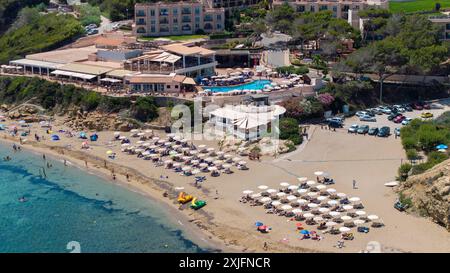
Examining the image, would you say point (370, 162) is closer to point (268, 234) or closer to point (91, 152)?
point (268, 234)

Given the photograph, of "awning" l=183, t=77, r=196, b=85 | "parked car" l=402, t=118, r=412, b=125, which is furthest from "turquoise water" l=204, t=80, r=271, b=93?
"parked car" l=402, t=118, r=412, b=125

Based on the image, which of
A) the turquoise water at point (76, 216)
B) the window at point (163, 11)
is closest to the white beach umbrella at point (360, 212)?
the turquoise water at point (76, 216)

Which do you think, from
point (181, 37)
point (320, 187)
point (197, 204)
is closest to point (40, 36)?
point (181, 37)

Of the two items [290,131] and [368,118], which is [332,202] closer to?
[290,131]

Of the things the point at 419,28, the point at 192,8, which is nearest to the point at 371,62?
the point at 419,28

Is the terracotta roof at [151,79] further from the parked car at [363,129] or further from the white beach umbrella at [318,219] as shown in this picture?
the white beach umbrella at [318,219]
